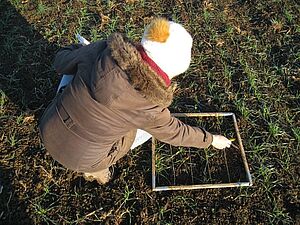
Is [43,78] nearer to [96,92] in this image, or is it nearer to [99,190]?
[99,190]

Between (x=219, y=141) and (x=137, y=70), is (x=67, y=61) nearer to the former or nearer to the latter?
(x=137, y=70)

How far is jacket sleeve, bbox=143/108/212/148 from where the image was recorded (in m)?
2.33

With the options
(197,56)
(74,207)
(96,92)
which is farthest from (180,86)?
(96,92)

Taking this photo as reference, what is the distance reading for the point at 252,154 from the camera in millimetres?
3316

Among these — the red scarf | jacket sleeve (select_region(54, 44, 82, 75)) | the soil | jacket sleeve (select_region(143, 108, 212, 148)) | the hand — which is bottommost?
the soil

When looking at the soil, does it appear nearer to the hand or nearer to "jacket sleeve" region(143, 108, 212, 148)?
the hand

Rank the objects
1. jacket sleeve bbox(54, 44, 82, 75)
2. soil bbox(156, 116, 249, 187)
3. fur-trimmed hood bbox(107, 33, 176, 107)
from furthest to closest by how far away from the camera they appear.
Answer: soil bbox(156, 116, 249, 187) < jacket sleeve bbox(54, 44, 82, 75) < fur-trimmed hood bbox(107, 33, 176, 107)

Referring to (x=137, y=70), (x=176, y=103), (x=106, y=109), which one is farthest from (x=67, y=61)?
(x=176, y=103)

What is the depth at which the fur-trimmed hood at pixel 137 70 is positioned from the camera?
2.03 meters

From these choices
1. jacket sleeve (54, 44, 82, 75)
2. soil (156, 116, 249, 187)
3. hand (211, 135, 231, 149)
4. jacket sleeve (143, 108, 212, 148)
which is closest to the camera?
jacket sleeve (143, 108, 212, 148)

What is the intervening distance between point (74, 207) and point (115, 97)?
4.21 ft

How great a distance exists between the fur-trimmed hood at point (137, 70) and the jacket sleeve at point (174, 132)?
0.22 metres

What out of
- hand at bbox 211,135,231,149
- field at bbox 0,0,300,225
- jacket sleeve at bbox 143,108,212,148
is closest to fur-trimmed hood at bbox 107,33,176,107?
jacket sleeve at bbox 143,108,212,148

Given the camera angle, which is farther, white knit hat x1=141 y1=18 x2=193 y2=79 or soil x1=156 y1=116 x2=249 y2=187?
soil x1=156 y1=116 x2=249 y2=187
